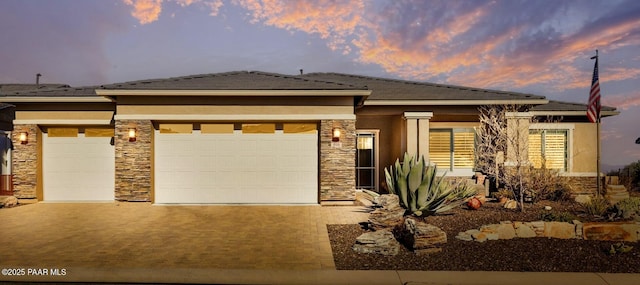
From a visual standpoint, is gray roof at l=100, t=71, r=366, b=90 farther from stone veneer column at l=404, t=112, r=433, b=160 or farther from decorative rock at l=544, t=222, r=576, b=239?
decorative rock at l=544, t=222, r=576, b=239

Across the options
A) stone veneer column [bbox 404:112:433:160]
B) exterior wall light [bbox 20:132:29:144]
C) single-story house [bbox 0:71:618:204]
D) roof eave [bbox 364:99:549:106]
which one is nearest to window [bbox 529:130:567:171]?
roof eave [bbox 364:99:549:106]

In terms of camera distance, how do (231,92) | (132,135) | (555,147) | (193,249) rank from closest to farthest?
(193,249)
(231,92)
(132,135)
(555,147)

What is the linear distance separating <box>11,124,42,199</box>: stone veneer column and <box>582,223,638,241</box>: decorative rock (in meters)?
15.9

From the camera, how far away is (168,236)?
8.07 meters

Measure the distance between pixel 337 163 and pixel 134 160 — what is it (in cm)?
649

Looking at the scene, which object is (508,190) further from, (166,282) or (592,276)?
(166,282)

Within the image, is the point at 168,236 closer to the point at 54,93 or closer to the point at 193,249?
the point at 193,249

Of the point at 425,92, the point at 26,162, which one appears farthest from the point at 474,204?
the point at 26,162

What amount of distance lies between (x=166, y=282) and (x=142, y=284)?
1.13 ft

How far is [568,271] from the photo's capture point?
5.96m

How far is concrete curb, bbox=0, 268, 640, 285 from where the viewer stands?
555 cm

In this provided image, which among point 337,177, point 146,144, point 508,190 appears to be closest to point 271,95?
point 337,177

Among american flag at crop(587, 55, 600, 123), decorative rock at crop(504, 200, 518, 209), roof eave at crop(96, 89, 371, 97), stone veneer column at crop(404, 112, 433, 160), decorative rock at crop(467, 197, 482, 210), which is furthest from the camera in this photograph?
stone veneer column at crop(404, 112, 433, 160)

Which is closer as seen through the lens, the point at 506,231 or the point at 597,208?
the point at 506,231
